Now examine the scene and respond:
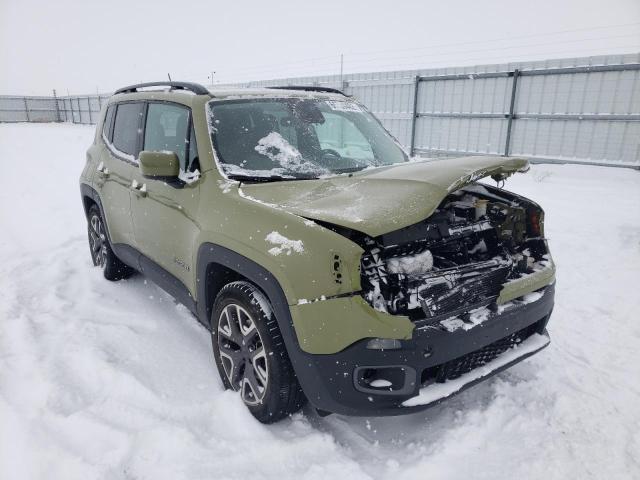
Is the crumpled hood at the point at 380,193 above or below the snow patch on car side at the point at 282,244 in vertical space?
above

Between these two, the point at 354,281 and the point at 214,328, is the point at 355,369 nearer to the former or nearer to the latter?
the point at 354,281

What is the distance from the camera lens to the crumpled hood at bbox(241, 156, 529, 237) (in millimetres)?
2062

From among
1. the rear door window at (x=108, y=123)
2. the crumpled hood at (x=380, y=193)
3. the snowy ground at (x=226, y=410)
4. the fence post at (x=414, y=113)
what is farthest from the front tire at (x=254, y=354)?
the fence post at (x=414, y=113)

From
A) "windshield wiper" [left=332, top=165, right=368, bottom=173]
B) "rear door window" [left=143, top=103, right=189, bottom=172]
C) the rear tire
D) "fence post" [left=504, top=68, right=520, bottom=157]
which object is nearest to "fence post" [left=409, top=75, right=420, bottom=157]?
"fence post" [left=504, top=68, right=520, bottom=157]

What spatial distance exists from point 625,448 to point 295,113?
115 inches

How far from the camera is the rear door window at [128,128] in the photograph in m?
3.80

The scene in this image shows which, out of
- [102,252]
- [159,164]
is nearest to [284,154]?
[159,164]

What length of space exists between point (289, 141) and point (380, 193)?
109 cm

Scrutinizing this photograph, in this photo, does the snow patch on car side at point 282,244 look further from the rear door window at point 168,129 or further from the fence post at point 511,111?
the fence post at point 511,111

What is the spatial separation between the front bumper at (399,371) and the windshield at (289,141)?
1.27 meters

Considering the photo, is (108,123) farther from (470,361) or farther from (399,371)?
(470,361)

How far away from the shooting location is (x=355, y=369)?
2.06 metres

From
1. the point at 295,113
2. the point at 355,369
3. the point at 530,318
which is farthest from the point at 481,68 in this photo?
the point at 355,369

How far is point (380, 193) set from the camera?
2.32m
